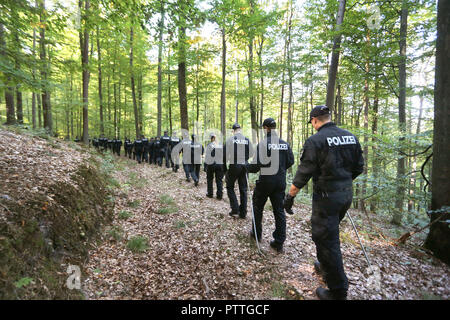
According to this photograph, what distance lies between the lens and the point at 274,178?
409 centimetres

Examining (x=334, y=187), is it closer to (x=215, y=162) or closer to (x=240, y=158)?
(x=240, y=158)

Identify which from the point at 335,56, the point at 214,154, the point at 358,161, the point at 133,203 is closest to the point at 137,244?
the point at 133,203

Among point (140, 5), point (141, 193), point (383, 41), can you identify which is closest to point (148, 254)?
point (141, 193)

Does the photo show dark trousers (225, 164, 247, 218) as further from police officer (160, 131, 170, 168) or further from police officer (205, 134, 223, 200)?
police officer (160, 131, 170, 168)

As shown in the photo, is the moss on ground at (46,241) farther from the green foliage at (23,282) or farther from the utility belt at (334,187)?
the utility belt at (334,187)

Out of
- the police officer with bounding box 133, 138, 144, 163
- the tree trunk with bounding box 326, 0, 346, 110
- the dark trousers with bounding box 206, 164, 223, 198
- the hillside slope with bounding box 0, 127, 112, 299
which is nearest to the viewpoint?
the hillside slope with bounding box 0, 127, 112, 299

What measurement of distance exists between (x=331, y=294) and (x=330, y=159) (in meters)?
2.05

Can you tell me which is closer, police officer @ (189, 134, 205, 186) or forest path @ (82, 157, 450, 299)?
forest path @ (82, 157, 450, 299)

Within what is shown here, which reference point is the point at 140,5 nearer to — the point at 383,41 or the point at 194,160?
the point at 194,160

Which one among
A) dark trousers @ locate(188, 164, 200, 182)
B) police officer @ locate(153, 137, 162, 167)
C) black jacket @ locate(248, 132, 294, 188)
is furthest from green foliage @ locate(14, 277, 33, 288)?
police officer @ locate(153, 137, 162, 167)

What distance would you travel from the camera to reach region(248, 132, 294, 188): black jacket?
4148 millimetres

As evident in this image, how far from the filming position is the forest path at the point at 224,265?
3102 mm

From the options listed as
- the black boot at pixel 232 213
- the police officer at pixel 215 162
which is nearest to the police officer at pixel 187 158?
the police officer at pixel 215 162
